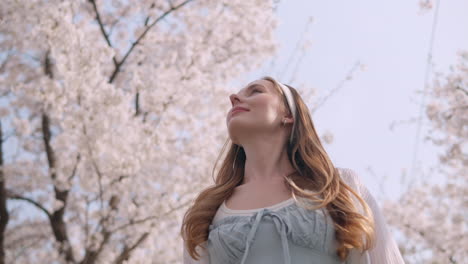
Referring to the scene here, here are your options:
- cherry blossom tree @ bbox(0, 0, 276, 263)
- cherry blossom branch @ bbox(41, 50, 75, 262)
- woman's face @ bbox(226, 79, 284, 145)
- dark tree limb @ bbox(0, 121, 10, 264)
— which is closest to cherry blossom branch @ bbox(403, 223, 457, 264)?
cherry blossom tree @ bbox(0, 0, 276, 263)

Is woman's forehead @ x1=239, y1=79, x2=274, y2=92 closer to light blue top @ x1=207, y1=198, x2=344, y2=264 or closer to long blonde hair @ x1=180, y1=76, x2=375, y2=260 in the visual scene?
long blonde hair @ x1=180, y1=76, x2=375, y2=260

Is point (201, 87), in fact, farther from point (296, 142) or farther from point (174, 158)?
point (296, 142)

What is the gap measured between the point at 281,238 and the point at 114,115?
5016 millimetres

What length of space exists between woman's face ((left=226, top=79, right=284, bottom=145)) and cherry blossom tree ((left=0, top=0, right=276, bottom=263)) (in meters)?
4.32

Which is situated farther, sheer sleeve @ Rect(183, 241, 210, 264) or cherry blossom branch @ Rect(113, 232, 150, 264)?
cherry blossom branch @ Rect(113, 232, 150, 264)

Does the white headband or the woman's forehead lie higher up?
the woman's forehead

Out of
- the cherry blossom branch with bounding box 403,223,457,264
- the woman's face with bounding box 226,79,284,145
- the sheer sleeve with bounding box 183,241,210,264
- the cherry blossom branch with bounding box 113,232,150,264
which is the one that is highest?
the woman's face with bounding box 226,79,284,145

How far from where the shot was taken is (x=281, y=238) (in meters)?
1.52

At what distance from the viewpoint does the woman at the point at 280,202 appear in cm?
153

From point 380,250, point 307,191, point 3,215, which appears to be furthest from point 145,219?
point 380,250

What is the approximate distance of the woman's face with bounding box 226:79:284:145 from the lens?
1798mm

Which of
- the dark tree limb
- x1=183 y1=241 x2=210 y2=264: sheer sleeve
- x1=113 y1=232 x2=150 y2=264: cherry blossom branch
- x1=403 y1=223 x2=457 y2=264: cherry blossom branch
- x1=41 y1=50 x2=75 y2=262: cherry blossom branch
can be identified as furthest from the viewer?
x1=403 y1=223 x2=457 y2=264: cherry blossom branch

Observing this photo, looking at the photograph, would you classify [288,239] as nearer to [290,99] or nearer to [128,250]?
[290,99]

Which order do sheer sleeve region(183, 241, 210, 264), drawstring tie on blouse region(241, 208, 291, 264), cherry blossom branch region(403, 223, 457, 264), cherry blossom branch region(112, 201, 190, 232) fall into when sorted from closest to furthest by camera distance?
drawstring tie on blouse region(241, 208, 291, 264)
sheer sleeve region(183, 241, 210, 264)
cherry blossom branch region(112, 201, 190, 232)
cherry blossom branch region(403, 223, 457, 264)
